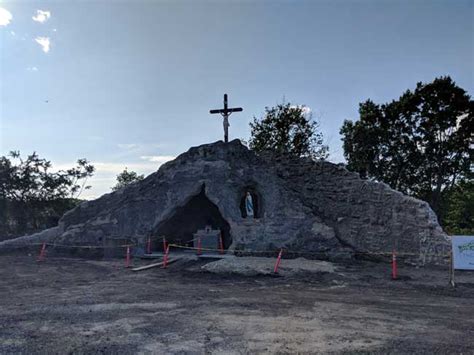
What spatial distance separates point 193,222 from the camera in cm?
2184

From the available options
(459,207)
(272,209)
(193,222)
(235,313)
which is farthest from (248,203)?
(459,207)

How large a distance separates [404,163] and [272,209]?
1542cm

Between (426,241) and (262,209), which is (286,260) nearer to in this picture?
(262,209)

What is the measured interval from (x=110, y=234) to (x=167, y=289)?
854cm

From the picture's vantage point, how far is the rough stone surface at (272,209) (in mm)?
15344

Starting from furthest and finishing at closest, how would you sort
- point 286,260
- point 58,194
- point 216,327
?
point 58,194, point 286,260, point 216,327

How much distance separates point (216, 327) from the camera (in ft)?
24.2

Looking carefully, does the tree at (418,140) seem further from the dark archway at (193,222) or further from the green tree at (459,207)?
the dark archway at (193,222)

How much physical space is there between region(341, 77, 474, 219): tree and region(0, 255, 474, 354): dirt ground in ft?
54.0

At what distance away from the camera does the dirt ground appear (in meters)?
6.42

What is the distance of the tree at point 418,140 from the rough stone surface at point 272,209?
41.5 ft

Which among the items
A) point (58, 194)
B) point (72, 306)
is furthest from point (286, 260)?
point (58, 194)

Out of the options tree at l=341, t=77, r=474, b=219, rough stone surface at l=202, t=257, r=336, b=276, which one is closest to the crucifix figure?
rough stone surface at l=202, t=257, r=336, b=276

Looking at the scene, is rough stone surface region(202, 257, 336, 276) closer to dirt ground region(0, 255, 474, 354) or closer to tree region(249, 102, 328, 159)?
dirt ground region(0, 255, 474, 354)
